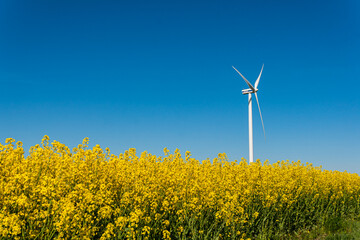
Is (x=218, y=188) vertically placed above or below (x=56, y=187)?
above

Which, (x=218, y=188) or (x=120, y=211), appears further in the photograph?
(x=218, y=188)

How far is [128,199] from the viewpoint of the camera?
21.6 ft

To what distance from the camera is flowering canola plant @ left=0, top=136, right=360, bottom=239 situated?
5.48 m

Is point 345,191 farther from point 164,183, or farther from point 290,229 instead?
point 164,183

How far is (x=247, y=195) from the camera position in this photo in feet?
32.8

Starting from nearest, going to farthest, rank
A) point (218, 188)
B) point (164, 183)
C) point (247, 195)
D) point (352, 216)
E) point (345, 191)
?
point (164, 183)
point (218, 188)
point (247, 195)
point (352, 216)
point (345, 191)

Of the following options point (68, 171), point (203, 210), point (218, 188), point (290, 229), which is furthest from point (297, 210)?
point (68, 171)

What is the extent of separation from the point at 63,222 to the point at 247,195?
21.3 ft

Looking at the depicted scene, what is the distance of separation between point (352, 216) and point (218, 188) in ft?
32.8

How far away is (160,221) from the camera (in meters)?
7.11

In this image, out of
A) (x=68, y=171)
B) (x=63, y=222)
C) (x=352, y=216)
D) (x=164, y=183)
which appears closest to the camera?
(x=63, y=222)

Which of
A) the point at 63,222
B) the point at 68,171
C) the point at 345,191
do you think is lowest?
the point at 63,222

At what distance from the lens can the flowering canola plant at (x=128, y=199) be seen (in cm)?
548

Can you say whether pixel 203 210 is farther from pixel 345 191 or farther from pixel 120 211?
pixel 345 191
